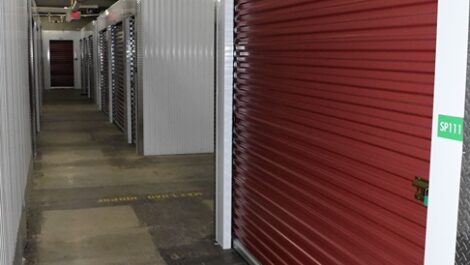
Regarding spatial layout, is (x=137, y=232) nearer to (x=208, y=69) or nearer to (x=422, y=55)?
(x=422, y=55)

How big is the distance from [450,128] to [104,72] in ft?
52.2

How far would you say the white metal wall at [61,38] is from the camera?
2889 centimetres

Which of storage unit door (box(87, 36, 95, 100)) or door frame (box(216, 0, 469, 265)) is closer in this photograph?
door frame (box(216, 0, 469, 265))

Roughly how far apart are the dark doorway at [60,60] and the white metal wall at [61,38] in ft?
0.94

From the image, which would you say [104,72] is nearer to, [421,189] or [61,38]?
[61,38]

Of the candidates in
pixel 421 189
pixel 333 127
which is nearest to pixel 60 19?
pixel 333 127

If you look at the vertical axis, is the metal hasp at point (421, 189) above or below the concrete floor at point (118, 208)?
above

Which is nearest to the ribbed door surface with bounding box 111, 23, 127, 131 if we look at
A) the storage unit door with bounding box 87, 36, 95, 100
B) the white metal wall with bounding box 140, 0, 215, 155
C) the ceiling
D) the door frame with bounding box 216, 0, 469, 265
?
the white metal wall with bounding box 140, 0, 215, 155

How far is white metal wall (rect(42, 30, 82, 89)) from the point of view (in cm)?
2889

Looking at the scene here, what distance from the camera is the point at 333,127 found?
133 inches

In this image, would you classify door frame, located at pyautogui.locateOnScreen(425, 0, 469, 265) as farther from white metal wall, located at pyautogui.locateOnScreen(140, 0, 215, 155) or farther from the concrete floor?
white metal wall, located at pyautogui.locateOnScreen(140, 0, 215, 155)

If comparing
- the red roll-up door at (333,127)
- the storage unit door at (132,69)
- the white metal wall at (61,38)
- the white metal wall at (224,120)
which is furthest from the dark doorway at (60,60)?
the red roll-up door at (333,127)

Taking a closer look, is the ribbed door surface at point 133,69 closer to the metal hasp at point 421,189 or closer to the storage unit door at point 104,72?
the storage unit door at point 104,72

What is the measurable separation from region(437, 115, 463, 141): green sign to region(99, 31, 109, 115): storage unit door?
14.7m
